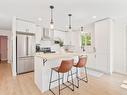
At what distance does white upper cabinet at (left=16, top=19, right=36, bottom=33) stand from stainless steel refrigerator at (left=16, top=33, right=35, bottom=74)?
8.0 inches

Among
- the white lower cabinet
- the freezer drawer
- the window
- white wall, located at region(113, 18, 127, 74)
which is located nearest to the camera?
white wall, located at region(113, 18, 127, 74)

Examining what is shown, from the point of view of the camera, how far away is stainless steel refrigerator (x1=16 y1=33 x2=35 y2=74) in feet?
15.6

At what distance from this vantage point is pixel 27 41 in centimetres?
502

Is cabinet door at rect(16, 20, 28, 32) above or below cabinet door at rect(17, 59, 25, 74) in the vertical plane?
above

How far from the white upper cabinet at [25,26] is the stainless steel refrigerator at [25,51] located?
0.67 ft

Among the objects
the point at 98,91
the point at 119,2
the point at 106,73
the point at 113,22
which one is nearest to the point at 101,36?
the point at 113,22

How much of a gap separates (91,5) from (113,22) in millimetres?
2290

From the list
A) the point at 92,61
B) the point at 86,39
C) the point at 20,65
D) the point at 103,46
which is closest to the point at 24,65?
the point at 20,65

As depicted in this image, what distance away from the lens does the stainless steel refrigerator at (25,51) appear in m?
4.76

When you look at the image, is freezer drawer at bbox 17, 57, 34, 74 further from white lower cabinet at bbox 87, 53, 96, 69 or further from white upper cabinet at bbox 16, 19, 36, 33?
white lower cabinet at bbox 87, 53, 96, 69

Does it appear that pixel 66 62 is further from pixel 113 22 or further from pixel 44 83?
pixel 113 22

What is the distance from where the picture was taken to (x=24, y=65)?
4.95 metres

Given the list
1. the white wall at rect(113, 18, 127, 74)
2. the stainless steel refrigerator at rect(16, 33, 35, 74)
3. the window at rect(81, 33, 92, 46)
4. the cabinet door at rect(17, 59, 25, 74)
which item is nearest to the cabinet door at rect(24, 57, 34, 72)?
the stainless steel refrigerator at rect(16, 33, 35, 74)

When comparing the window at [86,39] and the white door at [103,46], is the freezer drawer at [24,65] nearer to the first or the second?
the white door at [103,46]
